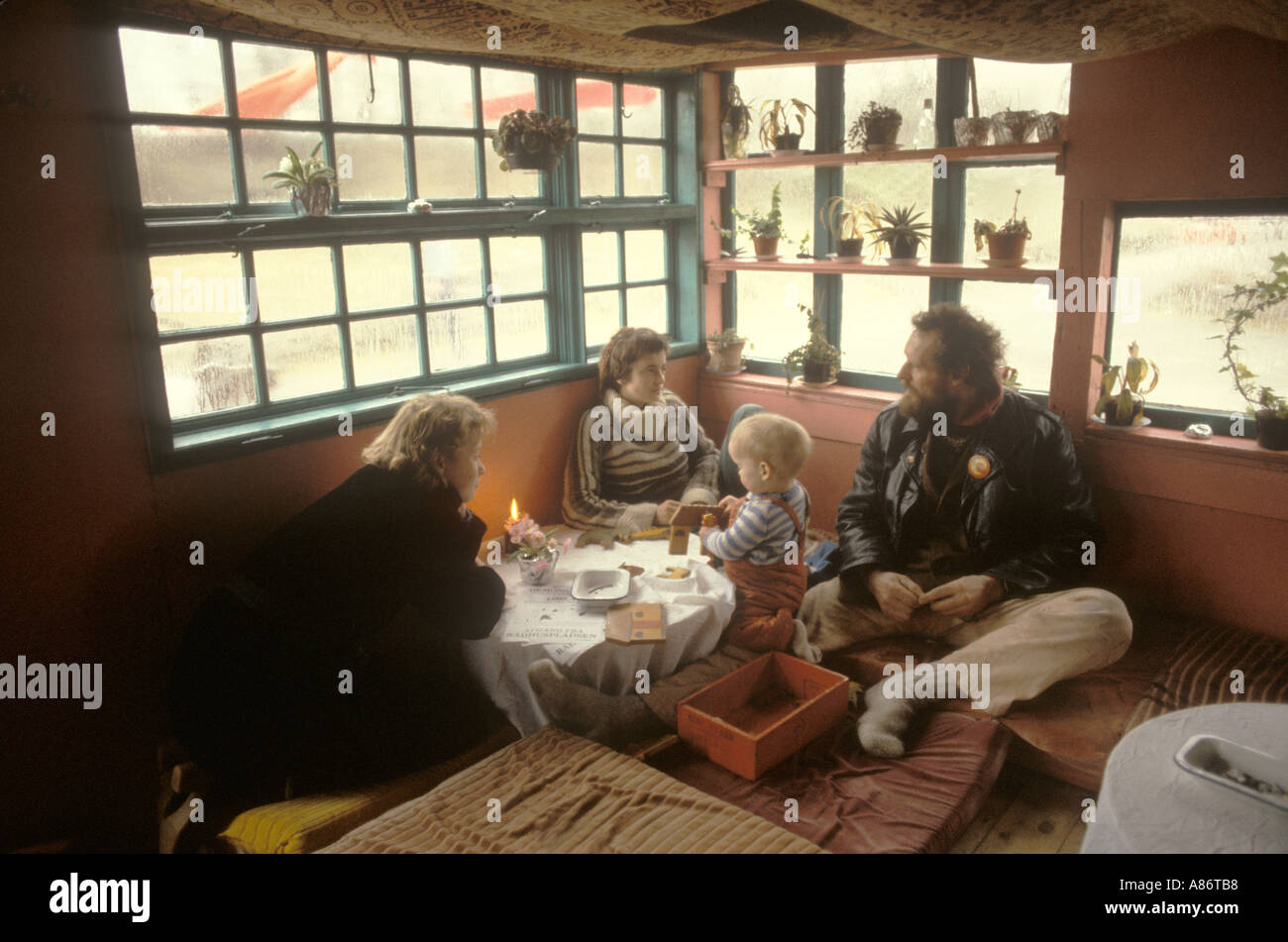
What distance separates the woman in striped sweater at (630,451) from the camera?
4.28 meters

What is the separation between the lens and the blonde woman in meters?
2.73

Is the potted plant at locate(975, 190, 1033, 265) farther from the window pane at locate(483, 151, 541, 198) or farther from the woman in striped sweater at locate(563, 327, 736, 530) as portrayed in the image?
the window pane at locate(483, 151, 541, 198)

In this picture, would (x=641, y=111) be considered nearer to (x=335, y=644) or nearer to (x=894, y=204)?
(x=894, y=204)

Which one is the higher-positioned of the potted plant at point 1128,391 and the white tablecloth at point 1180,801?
the potted plant at point 1128,391

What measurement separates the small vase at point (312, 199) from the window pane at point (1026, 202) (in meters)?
2.89

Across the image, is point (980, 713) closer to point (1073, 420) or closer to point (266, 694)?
point (1073, 420)

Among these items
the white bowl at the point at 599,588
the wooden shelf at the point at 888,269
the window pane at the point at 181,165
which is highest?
→ the window pane at the point at 181,165

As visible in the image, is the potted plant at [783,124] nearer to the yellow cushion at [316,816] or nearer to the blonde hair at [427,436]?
the blonde hair at [427,436]

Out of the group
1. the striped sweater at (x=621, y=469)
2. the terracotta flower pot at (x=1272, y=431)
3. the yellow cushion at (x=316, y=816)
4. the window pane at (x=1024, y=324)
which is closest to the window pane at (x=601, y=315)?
the striped sweater at (x=621, y=469)

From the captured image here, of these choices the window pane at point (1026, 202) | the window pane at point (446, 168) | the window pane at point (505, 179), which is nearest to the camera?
the window pane at point (446, 168)

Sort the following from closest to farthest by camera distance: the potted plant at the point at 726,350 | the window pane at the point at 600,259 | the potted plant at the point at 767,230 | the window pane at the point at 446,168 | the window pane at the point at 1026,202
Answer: the window pane at the point at 446,168 → the window pane at the point at 1026,202 → the window pane at the point at 600,259 → the potted plant at the point at 767,230 → the potted plant at the point at 726,350

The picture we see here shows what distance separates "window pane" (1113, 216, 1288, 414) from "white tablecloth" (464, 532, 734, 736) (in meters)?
2.19

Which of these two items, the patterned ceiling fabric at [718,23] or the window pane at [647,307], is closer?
the patterned ceiling fabric at [718,23]
